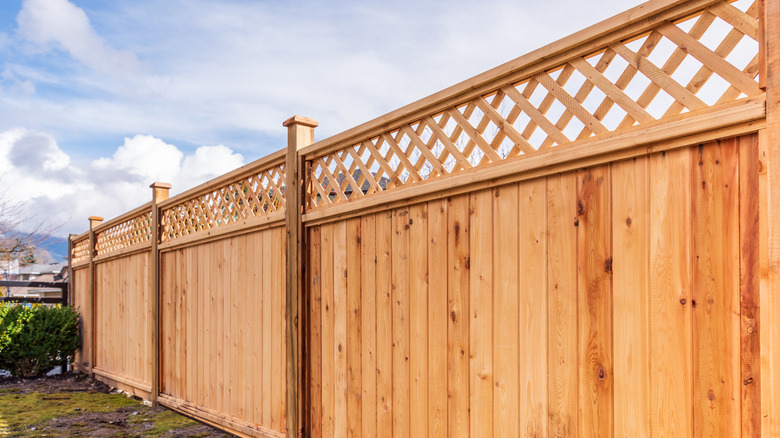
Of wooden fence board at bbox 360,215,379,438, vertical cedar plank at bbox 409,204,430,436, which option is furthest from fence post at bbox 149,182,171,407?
vertical cedar plank at bbox 409,204,430,436

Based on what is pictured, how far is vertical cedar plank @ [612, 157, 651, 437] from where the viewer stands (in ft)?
5.94

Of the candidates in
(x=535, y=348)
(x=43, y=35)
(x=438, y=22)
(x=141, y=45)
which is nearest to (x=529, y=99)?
(x=535, y=348)

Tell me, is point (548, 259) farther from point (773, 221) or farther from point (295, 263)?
point (295, 263)

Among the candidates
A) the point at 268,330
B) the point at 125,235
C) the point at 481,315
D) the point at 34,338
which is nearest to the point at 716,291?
the point at 481,315

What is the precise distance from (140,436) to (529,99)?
12.7 ft

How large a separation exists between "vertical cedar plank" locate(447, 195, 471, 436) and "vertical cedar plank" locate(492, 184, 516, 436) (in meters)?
0.17

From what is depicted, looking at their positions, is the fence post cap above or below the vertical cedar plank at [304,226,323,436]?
above

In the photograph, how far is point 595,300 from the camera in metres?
1.95

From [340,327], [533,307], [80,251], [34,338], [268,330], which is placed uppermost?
[80,251]

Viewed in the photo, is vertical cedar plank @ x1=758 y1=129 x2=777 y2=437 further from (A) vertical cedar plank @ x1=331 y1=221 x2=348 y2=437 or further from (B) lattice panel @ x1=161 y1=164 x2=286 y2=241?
(B) lattice panel @ x1=161 y1=164 x2=286 y2=241

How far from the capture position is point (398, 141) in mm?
2895

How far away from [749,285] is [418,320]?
142 cm

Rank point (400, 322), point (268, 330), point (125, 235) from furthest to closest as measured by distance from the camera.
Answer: point (125, 235) < point (268, 330) < point (400, 322)

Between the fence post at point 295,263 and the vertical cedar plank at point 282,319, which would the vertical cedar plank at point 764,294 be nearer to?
the fence post at point 295,263
